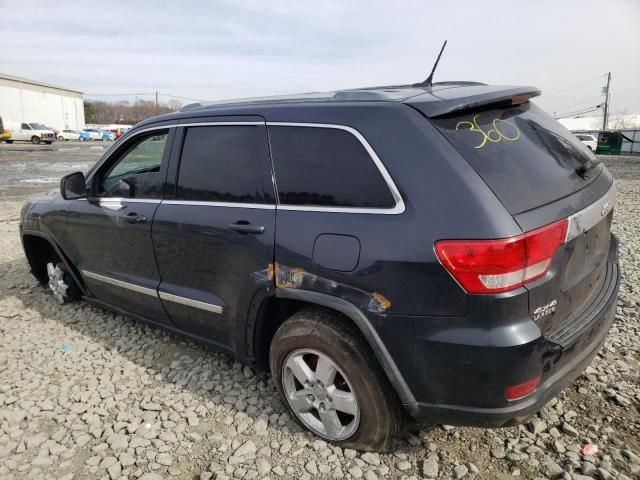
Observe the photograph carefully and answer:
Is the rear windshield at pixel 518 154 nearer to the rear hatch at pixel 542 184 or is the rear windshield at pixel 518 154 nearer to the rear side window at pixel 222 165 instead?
the rear hatch at pixel 542 184

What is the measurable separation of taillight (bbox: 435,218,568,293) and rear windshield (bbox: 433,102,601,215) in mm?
151

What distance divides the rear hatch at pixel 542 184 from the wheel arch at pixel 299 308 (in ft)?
2.16

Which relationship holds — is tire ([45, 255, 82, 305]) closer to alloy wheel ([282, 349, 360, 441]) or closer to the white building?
alloy wheel ([282, 349, 360, 441])

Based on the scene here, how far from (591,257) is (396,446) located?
141 cm

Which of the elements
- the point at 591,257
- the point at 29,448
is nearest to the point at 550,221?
the point at 591,257

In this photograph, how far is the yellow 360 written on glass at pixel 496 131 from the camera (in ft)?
7.17

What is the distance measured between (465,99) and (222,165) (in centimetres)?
144

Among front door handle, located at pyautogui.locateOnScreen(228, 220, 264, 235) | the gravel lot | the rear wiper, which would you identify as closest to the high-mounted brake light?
the rear wiper

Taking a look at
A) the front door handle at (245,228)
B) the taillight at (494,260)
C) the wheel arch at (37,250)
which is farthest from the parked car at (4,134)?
the taillight at (494,260)

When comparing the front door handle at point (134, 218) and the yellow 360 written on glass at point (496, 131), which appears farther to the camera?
the front door handle at point (134, 218)

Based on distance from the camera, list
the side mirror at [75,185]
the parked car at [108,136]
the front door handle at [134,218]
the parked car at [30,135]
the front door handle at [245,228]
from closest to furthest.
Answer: the front door handle at [245,228] < the front door handle at [134,218] < the side mirror at [75,185] < the parked car at [30,135] < the parked car at [108,136]

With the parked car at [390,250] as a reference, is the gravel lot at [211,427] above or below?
below

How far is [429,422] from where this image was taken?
2.18m

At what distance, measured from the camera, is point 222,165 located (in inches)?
112
